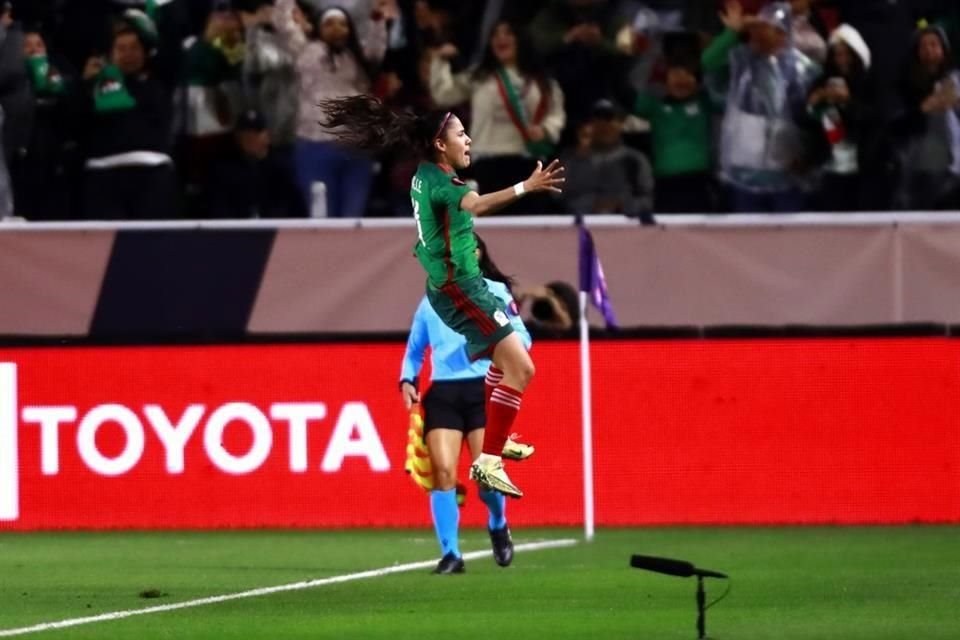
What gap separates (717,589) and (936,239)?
6.42 meters

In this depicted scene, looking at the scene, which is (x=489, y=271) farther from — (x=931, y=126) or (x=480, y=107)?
(x=931, y=126)

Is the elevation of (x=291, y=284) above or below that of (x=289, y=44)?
below

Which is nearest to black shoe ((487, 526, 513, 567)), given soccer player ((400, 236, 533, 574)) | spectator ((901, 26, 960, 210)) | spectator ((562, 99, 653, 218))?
soccer player ((400, 236, 533, 574))

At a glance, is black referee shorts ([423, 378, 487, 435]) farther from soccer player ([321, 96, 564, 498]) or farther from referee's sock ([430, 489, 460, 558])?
soccer player ([321, 96, 564, 498])

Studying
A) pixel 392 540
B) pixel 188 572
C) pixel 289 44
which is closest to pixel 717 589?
pixel 188 572

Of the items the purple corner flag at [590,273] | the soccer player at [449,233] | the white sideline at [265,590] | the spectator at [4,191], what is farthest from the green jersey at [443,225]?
the spectator at [4,191]

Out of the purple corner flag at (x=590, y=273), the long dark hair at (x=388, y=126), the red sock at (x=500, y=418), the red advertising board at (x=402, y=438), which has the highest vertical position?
the long dark hair at (x=388, y=126)

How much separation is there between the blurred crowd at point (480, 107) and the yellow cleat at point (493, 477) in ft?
21.9

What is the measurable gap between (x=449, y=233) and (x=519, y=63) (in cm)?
698

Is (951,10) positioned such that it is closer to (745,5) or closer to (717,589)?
(745,5)

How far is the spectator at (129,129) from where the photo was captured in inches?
725

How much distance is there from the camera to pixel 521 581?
1302cm

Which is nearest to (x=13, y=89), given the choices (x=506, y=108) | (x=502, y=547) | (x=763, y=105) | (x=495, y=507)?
(x=506, y=108)

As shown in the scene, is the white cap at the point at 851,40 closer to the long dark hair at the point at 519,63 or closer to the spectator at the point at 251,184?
the long dark hair at the point at 519,63
